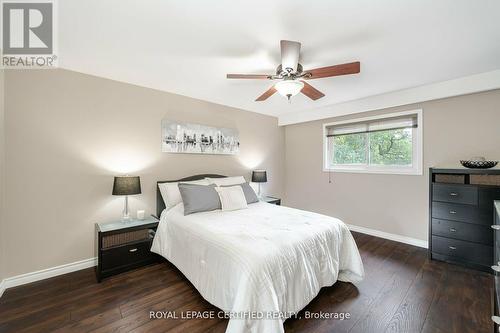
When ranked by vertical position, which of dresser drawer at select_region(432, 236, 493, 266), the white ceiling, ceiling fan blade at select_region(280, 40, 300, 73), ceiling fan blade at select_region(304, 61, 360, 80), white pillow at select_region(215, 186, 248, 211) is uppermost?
the white ceiling

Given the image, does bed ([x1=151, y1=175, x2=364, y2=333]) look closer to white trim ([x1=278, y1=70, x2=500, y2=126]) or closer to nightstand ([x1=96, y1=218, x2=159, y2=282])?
nightstand ([x1=96, y1=218, x2=159, y2=282])

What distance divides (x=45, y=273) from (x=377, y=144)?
503cm

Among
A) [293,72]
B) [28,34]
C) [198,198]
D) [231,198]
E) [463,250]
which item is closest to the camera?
[28,34]

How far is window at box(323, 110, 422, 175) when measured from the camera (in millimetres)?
3298

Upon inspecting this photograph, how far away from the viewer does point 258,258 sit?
1.52 m

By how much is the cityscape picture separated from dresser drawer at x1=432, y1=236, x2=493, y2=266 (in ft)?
11.0

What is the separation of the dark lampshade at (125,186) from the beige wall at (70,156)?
1.06ft

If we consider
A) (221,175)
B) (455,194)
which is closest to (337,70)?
(455,194)

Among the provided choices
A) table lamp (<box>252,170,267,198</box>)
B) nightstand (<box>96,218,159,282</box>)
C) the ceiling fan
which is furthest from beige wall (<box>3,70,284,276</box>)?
the ceiling fan

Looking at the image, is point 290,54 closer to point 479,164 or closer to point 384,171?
point 479,164

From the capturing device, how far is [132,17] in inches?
64.0

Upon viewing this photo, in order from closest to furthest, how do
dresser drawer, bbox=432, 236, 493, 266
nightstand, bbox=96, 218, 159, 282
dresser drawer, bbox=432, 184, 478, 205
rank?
nightstand, bbox=96, 218, 159, 282, dresser drawer, bbox=432, 236, 493, 266, dresser drawer, bbox=432, 184, 478, 205

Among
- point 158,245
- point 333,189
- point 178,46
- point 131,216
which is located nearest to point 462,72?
point 333,189

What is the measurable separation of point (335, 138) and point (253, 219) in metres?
2.80
